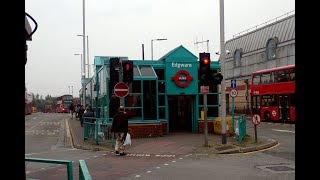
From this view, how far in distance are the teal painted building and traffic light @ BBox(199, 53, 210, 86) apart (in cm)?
465

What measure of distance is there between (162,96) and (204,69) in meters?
5.71

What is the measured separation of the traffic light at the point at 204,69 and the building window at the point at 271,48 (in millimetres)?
31052

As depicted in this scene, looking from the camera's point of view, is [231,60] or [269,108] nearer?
[269,108]

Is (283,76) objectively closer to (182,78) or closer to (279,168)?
(182,78)

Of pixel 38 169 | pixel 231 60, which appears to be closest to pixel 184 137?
pixel 38 169

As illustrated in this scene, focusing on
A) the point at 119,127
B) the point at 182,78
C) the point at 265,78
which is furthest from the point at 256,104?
the point at 119,127

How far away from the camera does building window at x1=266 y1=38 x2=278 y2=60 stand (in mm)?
45997

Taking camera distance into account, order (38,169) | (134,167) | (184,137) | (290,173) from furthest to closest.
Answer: (184,137)
(134,167)
(290,173)
(38,169)

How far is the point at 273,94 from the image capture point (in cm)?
3153

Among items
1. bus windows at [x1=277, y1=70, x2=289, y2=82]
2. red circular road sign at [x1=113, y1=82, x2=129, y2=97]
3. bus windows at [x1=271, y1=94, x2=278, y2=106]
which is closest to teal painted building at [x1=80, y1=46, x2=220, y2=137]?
red circular road sign at [x1=113, y1=82, x2=129, y2=97]
